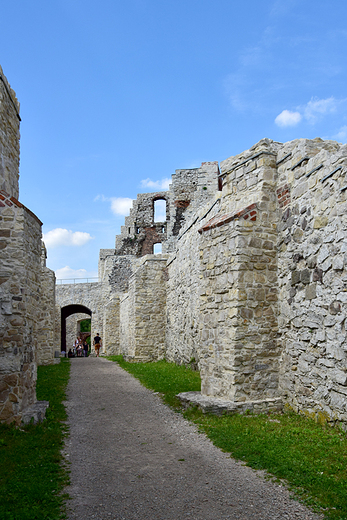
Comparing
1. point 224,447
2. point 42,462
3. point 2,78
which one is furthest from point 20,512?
point 2,78

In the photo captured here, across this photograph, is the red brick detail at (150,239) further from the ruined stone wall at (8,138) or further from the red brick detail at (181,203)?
the ruined stone wall at (8,138)

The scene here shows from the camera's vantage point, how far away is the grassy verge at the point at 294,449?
3.42 m

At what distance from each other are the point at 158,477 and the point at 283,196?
440 centimetres

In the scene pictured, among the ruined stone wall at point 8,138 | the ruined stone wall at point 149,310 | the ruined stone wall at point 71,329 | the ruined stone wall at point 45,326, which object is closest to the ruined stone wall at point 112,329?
the ruined stone wall at point 149,310

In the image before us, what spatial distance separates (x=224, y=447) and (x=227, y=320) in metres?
2.12

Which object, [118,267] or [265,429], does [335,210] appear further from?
[118,267]

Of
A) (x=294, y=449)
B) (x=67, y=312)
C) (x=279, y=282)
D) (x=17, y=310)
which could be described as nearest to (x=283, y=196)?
(x=279, y=282)

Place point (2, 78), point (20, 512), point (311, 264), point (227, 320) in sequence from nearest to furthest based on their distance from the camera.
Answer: point (20, 512) → point (311, 264) → point (227, 320) → point (2, 78)

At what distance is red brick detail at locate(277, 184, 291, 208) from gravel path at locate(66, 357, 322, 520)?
11.8 ft

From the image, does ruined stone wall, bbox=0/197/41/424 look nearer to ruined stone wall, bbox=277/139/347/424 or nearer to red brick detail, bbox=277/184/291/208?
ruined stone wall, bbox=277/139/347/424

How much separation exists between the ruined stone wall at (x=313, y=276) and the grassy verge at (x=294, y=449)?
393mm

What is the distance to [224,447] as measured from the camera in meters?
4.74

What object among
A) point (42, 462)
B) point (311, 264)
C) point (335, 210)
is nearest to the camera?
point (42, 462)

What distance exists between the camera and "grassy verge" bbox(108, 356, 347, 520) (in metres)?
3.42
